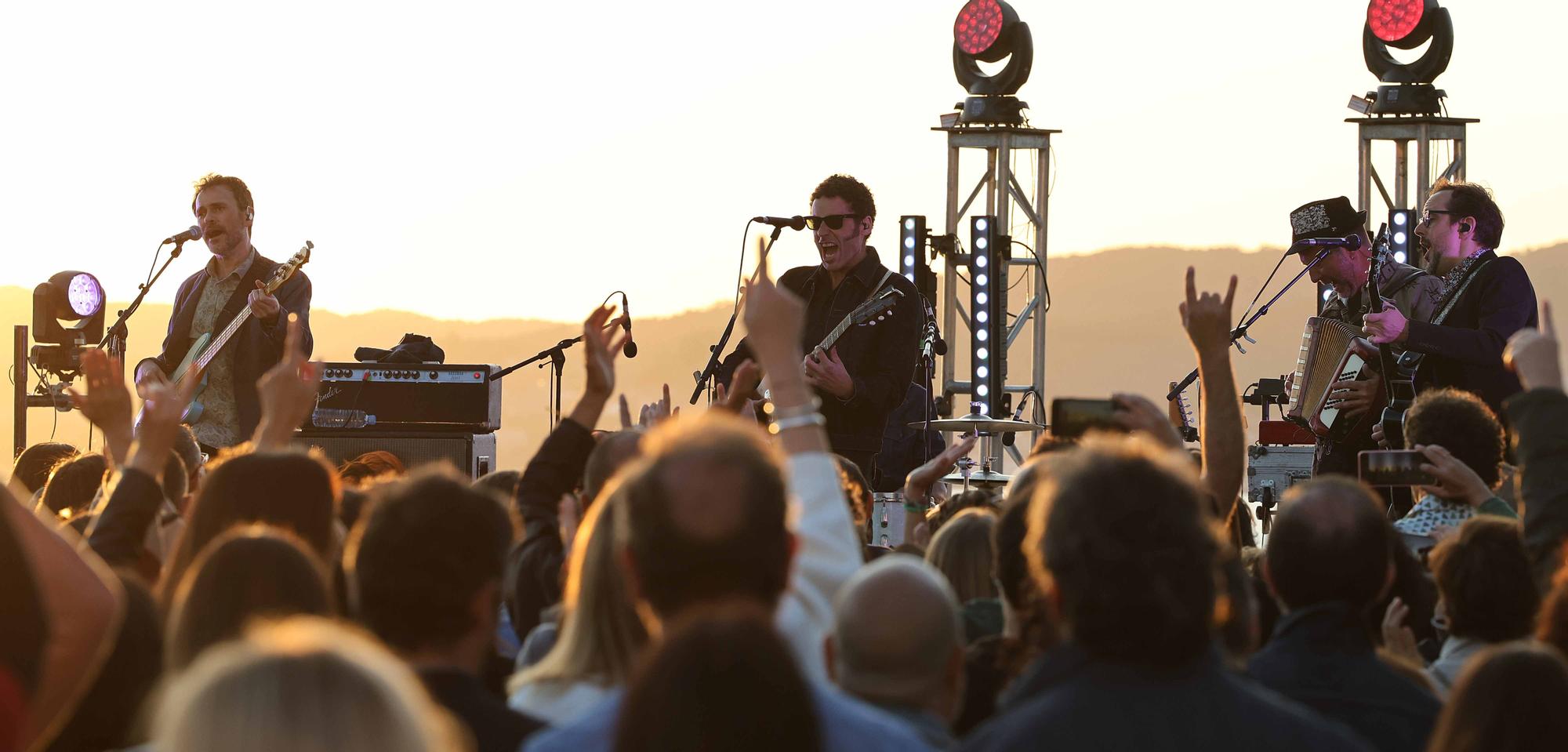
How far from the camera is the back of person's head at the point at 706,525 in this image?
188 cm

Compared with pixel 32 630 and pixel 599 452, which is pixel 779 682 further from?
pixel 599 452

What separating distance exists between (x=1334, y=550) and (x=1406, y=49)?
10.3 meters

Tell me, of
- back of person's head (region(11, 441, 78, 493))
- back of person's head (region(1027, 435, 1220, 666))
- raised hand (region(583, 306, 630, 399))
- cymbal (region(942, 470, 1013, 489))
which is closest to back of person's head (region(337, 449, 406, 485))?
back of person's head (region(11, 441, 78, 493))

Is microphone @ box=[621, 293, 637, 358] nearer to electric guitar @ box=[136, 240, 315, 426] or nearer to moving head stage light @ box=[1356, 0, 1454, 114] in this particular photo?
electric guitar @ box=[136, 240, 315, 426]

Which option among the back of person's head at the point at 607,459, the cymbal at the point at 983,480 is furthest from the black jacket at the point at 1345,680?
the cymbal at the point at 983,480

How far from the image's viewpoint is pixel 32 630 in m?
2.18

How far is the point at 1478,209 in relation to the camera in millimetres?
6578

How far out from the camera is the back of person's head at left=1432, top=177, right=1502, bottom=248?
6.55 m

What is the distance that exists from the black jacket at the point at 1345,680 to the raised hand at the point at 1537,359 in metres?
0.68

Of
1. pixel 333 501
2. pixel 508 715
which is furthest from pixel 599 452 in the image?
pixel 508 715

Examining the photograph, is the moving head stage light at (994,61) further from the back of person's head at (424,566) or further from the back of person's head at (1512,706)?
the back of person's head at (1512,706)

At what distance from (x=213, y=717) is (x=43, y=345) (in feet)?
30.1

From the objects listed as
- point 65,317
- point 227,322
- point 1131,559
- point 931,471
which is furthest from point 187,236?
point 1131,559

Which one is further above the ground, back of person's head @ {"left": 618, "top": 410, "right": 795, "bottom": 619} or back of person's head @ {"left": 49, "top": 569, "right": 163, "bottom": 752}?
back of person's head @ {"left": 618, "top": 410, "right": 795, "bottom": 619}
